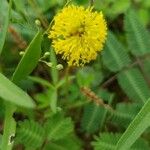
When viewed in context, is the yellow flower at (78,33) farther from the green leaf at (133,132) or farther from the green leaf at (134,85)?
the green leaf at (134,85)

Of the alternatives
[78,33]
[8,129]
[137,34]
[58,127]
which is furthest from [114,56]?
[8,129]

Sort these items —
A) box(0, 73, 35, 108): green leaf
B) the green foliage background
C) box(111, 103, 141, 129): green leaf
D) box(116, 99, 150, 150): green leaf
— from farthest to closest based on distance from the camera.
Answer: box(111, 103, 141, 129): green leaf
the green foliage background
box(116, 99, 150, 150): green leaf
box(0, 73, 35, 108): green leaf

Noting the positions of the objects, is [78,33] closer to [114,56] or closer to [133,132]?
[133,132]

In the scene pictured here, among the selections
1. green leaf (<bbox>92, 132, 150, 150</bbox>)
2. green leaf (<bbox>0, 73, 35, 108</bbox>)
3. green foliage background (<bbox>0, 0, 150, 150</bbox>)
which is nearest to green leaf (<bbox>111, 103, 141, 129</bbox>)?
green foliage background (<bbox>0, 0, 150, 150</bbox>)

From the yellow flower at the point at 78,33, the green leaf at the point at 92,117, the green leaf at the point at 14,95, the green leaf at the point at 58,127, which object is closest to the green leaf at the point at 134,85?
the green leaf at the point at 92,117

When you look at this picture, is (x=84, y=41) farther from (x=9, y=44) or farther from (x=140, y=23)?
(x=9, y=44)

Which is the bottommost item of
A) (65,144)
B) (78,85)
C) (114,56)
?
(65,144)

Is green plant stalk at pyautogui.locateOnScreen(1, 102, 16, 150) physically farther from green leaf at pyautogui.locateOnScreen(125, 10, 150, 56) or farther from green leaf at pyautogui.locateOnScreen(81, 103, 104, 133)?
green leaf at pyautogui.locateOnScreen(125, 10, 150, 56)
